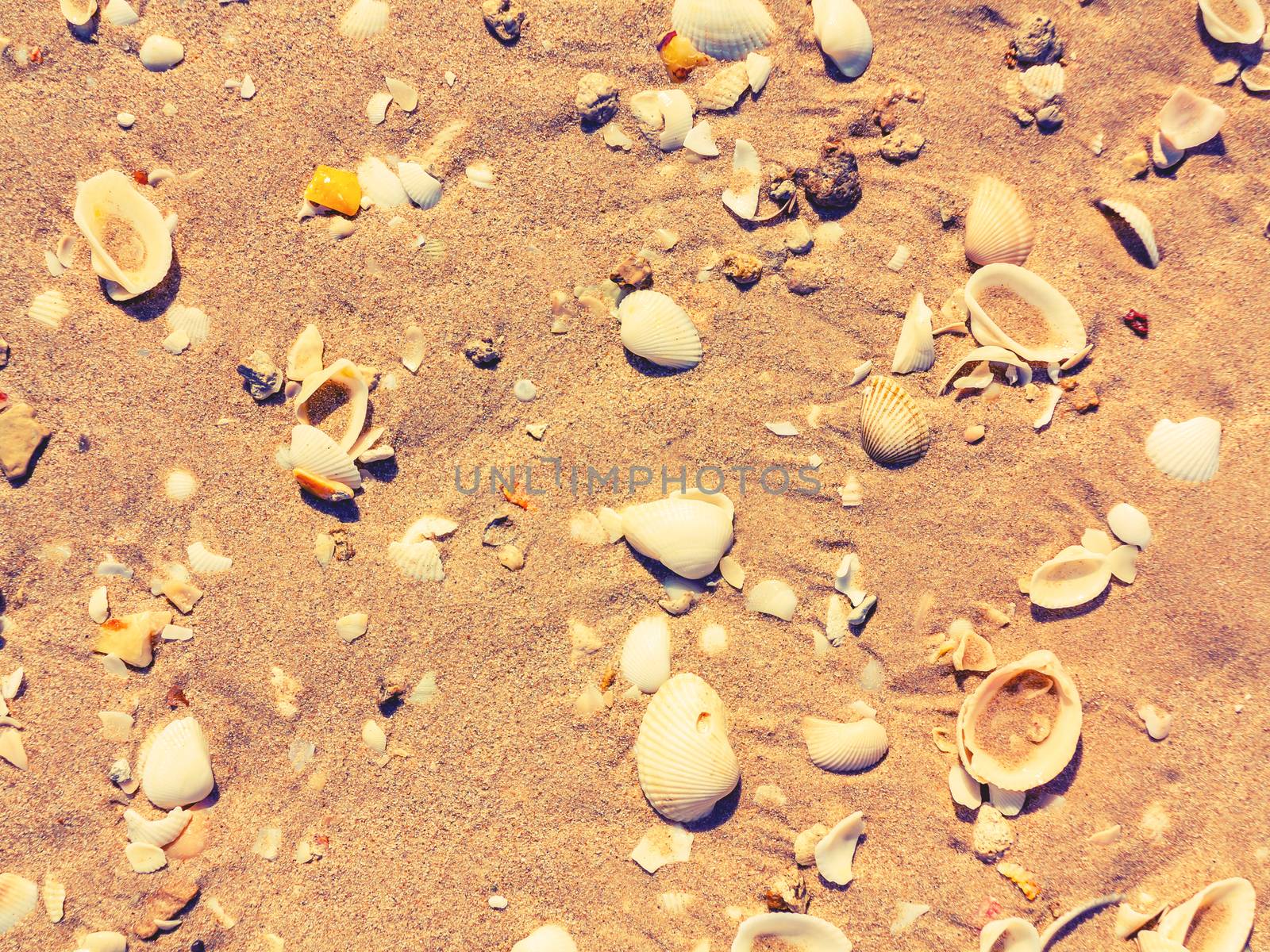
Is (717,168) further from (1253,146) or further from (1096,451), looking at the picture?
(1253,146)

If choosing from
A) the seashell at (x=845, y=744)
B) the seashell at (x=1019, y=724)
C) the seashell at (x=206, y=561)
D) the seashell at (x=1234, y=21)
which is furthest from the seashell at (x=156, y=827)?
the seashell at (x=1234, y=21)

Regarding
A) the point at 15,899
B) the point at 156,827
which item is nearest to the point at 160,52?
the point at 156,827

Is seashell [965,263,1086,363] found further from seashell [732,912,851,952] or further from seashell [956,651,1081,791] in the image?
seashell [732,912,851,952]

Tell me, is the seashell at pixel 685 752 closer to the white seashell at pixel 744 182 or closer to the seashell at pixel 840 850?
the seashell at pixel 840 850

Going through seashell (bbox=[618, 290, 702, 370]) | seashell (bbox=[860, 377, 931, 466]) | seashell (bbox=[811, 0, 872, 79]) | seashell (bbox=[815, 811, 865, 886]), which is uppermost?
seashell (bbox=[811, 0, 872, 79])

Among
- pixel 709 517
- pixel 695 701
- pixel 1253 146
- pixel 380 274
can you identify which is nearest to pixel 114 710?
pixel 380 274

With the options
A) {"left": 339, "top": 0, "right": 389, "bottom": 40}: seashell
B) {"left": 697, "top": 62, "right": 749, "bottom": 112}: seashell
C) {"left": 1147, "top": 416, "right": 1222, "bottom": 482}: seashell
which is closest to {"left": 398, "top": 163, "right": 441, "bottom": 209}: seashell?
{"left": 339, "top": 0, "right": 389, "bottom": 40}: seashell

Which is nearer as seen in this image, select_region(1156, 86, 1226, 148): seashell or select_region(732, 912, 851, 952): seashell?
select_region(732, 912, 851, 952): seashell
